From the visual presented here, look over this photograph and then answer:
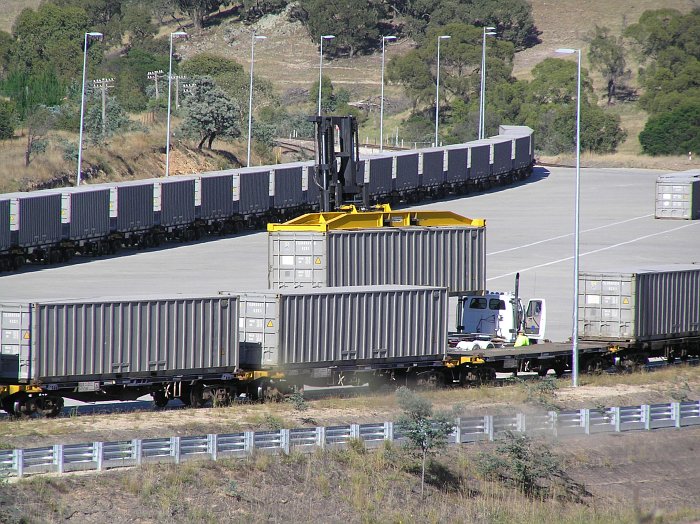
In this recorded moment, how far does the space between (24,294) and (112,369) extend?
57.7ft

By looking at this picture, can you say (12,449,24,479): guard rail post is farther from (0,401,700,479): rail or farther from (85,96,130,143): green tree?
(85,96,130,143): green tree

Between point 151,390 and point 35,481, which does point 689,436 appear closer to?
point 151,390

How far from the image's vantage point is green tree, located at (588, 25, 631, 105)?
139000mm

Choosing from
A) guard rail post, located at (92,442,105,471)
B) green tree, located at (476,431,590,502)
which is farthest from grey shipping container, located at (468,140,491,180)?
guard rail post, located at (92,442,105,471)

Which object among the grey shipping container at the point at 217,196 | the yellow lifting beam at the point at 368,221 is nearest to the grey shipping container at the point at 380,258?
the yellow lifting beam at the point at 368,221

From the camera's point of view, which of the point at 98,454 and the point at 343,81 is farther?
the point at 343,81

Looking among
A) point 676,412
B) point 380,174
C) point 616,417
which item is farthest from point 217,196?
point 616,417

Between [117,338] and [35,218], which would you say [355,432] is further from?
[35,218]

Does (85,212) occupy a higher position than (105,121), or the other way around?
(105,121)

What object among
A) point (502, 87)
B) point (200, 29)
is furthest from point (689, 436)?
point (200, 29)

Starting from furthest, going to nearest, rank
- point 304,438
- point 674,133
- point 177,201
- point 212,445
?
point 674,133 < point 177,201 < point 304,438 < point 212,445

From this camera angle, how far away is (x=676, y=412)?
102 ft

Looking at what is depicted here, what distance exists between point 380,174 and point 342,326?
37170mm

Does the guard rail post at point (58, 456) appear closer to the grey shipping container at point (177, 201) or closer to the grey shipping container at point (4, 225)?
the grey shipping container at point (4, 225)
